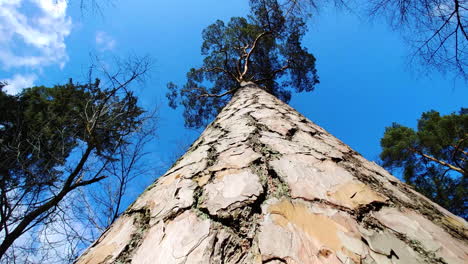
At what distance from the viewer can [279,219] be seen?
0.81m

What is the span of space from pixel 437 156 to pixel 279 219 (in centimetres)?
1145

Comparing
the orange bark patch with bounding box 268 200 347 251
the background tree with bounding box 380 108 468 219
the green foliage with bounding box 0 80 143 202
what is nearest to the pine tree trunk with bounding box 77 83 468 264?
the orange bark patch with bounding box 268 200 347 251

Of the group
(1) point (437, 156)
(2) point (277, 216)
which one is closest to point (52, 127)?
(2) point (277, 216)

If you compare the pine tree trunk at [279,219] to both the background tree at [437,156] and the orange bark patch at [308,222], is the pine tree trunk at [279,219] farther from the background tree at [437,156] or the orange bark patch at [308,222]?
the background tree at [437,156]

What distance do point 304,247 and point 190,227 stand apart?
381 mm

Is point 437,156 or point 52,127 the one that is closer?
point 52,127

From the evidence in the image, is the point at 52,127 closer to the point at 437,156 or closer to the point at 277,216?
the point at 277,216

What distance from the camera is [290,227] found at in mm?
760

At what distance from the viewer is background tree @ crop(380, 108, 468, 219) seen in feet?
27.3

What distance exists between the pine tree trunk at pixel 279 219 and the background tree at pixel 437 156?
9.34 metres

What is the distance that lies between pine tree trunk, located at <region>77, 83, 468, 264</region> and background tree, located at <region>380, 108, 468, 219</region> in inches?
368

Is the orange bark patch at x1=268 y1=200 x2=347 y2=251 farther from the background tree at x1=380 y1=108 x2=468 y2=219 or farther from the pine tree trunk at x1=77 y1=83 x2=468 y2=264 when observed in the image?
the background tree at x1=380 y1=108 x2=468 y2=219

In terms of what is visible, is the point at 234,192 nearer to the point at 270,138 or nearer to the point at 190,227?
the point at 190,227

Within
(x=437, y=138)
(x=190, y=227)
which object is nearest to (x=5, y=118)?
(x=190, y=227)
